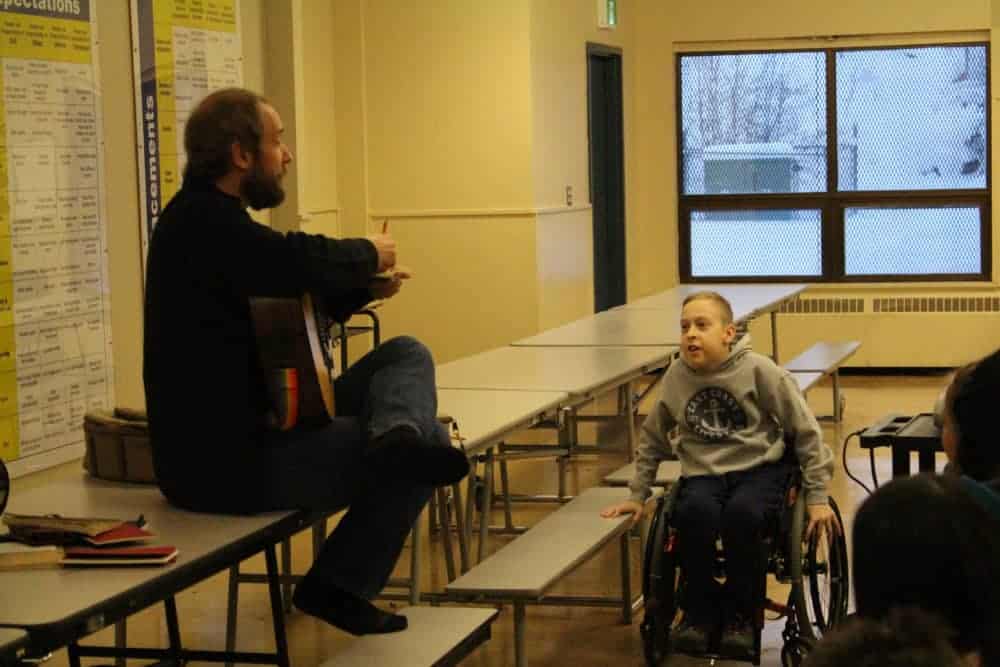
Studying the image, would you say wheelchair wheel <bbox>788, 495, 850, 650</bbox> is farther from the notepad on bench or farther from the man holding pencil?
the notepad on bench

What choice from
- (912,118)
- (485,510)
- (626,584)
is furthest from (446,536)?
(912,118)

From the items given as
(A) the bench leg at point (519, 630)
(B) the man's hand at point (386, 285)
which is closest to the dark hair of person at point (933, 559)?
(B) the man's hand at point (386, 285)

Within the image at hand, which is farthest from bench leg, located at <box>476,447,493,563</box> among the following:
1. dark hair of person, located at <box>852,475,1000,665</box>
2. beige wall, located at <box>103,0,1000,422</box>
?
dark hair of person, located at <box>852,475,1000,665</box>

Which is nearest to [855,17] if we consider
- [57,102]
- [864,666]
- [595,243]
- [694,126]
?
[694,126]

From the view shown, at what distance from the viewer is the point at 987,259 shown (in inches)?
387

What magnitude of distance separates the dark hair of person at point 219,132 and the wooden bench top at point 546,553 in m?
1.18

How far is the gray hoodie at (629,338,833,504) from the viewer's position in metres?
4.23

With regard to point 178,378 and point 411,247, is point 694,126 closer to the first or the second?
point 411,247

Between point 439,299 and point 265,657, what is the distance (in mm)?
5006

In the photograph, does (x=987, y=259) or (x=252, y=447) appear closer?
(x=252, y=447)

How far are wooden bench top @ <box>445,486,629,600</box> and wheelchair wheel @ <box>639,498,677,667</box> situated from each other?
180 mm

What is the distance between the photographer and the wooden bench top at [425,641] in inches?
125

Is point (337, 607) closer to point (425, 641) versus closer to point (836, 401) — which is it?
point (425, 641)

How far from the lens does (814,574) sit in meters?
4.10
